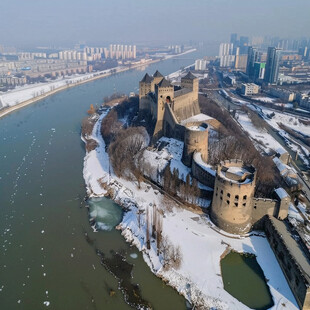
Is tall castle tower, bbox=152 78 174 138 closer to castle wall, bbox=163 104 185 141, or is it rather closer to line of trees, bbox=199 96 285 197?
castle wall, bbox=163 104 185 141

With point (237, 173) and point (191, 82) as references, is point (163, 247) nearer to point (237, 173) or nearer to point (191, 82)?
point (237, 173)

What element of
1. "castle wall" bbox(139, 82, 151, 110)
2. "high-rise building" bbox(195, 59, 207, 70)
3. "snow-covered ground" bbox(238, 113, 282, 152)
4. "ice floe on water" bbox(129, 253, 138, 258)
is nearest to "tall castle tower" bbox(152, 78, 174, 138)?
"castle wall" bbox(139, 82, 151, 110)

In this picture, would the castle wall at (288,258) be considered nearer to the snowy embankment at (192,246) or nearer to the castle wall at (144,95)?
the snowy embankment at (192,246)

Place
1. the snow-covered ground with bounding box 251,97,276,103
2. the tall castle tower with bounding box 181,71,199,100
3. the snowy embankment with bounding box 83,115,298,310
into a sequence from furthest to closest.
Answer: the snow-covered ground with bounding box 251,97,276,103 < the tall castle tower with bounding box 181,71,199,100 < the snowy embankment with bounding box 83,115,298,310

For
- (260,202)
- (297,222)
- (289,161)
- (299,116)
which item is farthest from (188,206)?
(299,116)

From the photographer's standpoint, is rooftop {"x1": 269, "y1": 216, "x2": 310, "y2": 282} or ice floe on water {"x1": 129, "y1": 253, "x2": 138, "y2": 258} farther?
ice floe on water {"x1": 129, "y1": 253, "x2": 138, "y2": 258}

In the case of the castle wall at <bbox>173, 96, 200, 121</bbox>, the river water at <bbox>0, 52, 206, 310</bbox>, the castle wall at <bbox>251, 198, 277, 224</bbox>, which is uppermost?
the castle wall at <bbox>173, 96, 200, 121</bbox>

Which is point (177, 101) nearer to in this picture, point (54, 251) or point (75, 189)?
point (75, 189)
